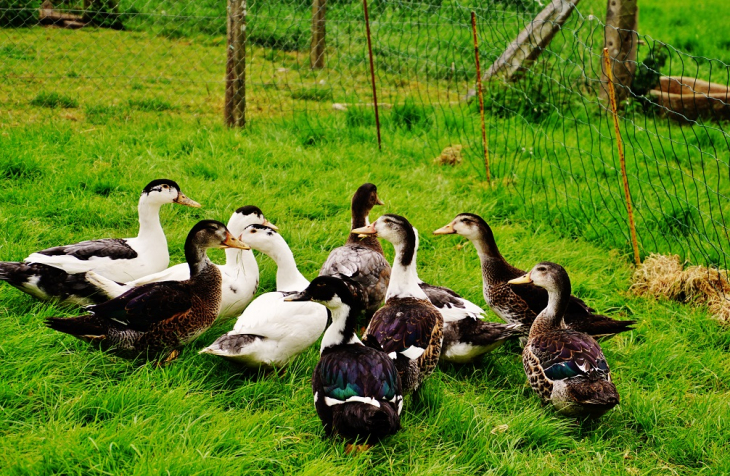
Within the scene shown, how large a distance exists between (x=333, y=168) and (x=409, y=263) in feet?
A: 8.74

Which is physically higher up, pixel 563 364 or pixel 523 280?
pixel 523 280

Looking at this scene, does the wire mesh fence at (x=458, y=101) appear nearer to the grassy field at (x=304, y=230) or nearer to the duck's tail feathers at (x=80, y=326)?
the grassy field at (x=304, y=230)

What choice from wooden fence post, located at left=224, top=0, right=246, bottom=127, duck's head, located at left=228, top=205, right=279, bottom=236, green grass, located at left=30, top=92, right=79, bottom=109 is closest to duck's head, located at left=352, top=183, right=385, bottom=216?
duck's head, located at left=228, top=205, right=279, bottom=236

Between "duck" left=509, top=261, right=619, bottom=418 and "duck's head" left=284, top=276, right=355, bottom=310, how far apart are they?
1.10 metres

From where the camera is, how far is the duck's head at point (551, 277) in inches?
150

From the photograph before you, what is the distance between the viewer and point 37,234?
4781 millimetres

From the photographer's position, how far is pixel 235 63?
7027 millimetres

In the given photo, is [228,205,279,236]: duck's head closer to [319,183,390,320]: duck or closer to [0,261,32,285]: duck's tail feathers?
[319,183,390,320]: duck

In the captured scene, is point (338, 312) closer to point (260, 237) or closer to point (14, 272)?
point (260, 237)

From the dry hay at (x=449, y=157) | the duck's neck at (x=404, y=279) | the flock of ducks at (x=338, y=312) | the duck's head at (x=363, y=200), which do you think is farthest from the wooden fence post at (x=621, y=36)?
the duck's neck at (x=404, y=279)

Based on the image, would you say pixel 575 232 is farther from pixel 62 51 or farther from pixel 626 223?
pixel 62 51

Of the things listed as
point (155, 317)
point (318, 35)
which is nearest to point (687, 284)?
point (155, 317)

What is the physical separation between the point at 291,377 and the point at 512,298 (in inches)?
61.9

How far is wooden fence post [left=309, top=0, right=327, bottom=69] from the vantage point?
358 inches
